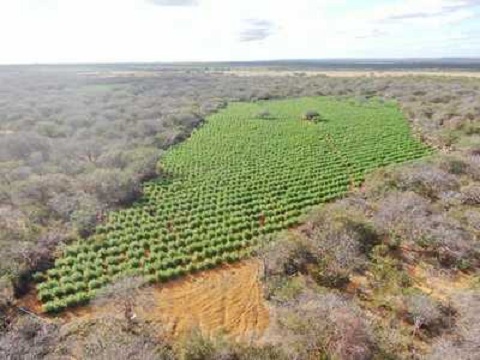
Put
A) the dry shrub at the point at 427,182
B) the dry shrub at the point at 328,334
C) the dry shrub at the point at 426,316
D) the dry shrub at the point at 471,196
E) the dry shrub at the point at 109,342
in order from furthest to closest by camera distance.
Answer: the dry shrub at the point at 427,182
the dry shrub at the point at 471,196
the dry shrub at the point at 426,316
the dry shrub at the point at 328,334
the dry shrub at the point at 109,342

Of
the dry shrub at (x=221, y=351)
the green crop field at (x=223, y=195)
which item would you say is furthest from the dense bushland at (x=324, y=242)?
the green crop field at (x=223, y=195)

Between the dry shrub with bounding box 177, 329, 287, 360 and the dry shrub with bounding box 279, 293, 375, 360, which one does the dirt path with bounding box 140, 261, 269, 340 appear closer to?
the dry shrub with bounding box 177, 329, 287, 360

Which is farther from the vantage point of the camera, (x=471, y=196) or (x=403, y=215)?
(x=471, y=196)

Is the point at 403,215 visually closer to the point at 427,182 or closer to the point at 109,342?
the point at 427,182

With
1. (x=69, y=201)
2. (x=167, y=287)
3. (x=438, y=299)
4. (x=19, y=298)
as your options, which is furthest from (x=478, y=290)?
(x=69, y=201)

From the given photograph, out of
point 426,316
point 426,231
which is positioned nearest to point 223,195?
point 426,231

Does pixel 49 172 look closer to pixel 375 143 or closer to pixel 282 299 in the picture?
pixel 282 299

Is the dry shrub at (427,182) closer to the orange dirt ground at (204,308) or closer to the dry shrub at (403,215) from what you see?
the dry shrub at (403,215)
